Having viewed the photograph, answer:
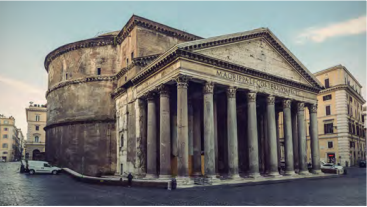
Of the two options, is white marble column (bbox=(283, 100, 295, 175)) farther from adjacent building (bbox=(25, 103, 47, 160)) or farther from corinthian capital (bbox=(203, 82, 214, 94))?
adjacent building (bbox=(25, 103, 47, 160))

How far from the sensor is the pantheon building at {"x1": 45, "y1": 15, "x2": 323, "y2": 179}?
765 inches

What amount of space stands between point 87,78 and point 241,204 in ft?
77.3

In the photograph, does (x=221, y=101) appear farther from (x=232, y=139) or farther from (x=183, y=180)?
(x=183, y=180)

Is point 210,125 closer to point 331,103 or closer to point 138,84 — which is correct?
point 138,84

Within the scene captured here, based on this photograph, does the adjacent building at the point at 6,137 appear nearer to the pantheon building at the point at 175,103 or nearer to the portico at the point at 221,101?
the pantheon building at the point at 175,103

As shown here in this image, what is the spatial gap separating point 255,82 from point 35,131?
174ft

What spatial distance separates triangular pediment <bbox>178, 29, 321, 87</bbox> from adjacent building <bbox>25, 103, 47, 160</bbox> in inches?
1985

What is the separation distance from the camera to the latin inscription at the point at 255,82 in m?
20.7

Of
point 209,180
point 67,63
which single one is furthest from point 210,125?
point 67,63

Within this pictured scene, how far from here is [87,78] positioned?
31.2m

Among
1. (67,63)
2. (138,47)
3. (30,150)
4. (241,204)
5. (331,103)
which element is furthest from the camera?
(30,150)

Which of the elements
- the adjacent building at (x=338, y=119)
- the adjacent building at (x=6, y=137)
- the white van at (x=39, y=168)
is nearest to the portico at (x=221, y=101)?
the white van at (x=39, y=168)

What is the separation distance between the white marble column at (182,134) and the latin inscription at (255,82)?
3027mm

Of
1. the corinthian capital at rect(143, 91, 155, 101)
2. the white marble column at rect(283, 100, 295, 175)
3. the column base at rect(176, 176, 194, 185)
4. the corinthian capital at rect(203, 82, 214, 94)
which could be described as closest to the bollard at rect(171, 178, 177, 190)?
the column base at rect(176, 176, 194, 185)
